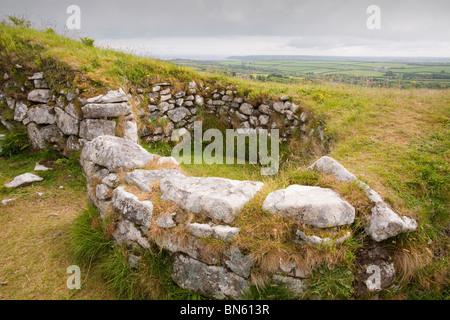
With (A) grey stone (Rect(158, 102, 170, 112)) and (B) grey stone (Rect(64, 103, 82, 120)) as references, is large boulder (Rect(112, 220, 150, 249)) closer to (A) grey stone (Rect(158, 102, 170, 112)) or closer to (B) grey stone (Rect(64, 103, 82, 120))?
(B) grey stone (Rect(64, 103, 82, 120))

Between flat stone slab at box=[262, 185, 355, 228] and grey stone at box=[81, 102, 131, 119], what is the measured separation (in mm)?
5664

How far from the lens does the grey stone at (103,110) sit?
713cm

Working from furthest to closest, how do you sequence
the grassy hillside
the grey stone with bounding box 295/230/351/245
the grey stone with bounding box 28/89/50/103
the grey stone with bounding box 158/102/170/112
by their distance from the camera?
the grey stone with bounding box 158/102/170/112 → the grey stone with bounding box 28/89/50/103 → the grassy hillside → the grey stone with bounding box 295/230/351/245

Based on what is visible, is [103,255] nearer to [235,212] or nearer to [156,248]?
[156,248]

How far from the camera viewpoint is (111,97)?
748 cm

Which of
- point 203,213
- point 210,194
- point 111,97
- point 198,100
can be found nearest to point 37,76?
point 111,97

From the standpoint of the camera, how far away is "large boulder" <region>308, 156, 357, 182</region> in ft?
14.0

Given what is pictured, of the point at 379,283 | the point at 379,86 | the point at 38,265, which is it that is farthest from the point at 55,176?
the point at 379,86

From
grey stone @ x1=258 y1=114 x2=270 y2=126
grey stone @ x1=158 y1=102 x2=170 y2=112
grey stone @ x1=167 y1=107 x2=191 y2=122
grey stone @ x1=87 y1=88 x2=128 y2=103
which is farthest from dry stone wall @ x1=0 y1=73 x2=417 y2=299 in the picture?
grey stone @ x1=258 y1=114 x2=270 y2=126

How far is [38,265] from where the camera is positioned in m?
4.34

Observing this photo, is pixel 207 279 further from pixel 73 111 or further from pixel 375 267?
pixel 73 111

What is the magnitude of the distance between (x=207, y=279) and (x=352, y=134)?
20.2ft

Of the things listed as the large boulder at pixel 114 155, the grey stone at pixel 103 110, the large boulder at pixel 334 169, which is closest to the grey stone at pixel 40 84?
the grey stone at pixel 103 110

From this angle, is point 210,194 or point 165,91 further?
point 165,91
